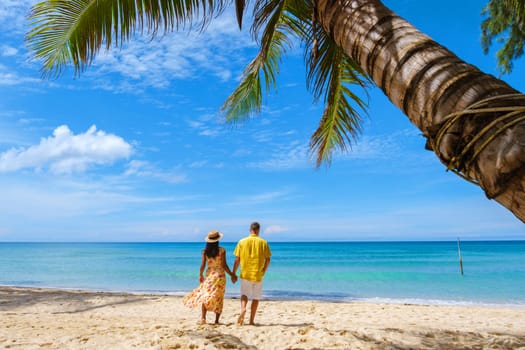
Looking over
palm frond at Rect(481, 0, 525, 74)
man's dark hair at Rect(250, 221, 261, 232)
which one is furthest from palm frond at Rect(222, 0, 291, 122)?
palm frond at Rect(481, 0, 525, 74)

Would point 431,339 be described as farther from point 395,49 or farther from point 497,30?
point 497,30

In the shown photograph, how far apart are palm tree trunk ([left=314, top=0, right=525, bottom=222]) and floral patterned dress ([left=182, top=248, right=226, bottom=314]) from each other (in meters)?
4.51

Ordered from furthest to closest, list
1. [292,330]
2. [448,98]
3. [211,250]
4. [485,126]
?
[211,250]
[292,330]
[448,98]
[485,126]

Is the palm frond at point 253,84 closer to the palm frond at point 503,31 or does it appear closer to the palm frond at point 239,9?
the palm frond at point 239,9

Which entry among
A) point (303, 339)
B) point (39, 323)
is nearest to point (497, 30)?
point (303, 339)

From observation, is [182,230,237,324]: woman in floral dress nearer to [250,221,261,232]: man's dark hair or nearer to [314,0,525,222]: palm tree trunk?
[250,221,261,232]: man's dark hair

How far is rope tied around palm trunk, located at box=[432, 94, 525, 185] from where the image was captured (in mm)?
1464

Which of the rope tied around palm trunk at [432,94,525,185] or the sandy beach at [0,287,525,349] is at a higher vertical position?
the rope tied around palm trunk at [432,94,525,185]

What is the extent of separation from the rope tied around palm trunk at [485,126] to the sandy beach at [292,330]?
13.4 ft

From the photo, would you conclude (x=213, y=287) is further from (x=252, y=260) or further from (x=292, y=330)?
(x=292, y=330)

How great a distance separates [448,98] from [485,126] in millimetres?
222

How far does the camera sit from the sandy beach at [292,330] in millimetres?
5270

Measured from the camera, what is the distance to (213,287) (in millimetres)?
6215

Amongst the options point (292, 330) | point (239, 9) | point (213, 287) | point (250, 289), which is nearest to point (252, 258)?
point (250, 289)
